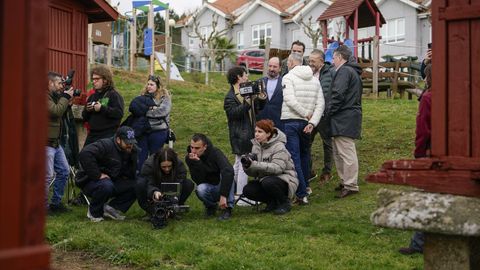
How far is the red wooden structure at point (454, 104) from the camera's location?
14.1 ft

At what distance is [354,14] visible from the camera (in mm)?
22672

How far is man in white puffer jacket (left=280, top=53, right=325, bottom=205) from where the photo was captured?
8.65 metres

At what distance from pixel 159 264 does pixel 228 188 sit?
1.96 meters

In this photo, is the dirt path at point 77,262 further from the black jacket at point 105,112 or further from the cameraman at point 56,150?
the black jacket at point 105,112

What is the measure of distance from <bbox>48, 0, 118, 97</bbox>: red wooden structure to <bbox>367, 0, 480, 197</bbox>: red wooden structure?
8.18 m

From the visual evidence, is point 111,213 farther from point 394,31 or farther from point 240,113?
point 394,31

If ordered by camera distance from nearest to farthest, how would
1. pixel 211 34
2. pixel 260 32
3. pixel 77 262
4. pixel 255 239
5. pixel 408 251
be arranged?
pixel 408 251
pixel 77 262
pixel 255 239
pixel 211 34
pixel 260 32

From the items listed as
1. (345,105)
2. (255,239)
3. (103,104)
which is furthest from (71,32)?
(255,239)

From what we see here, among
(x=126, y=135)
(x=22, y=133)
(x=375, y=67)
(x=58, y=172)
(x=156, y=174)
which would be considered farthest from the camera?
(x=375, y=67)

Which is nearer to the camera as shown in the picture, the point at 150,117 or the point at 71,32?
the point at 150,117

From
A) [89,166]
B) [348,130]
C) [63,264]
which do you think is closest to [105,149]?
[89,166]

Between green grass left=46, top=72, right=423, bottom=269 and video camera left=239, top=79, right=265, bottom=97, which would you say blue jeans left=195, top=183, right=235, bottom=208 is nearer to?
green grass left=46, top=72, right=423, bottom=269

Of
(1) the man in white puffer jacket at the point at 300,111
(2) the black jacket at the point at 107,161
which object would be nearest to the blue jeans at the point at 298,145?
(1) the man in white puffer jacket at the point at 300,111

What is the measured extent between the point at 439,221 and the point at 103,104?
17.7 ft
